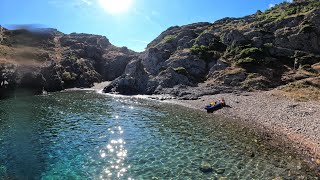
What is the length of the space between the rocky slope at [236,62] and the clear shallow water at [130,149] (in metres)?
36.4

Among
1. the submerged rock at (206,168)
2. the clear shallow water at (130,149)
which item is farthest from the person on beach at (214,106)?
the submerged rock at (206,168)

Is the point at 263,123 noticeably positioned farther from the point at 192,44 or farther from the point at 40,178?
the point at 192,44

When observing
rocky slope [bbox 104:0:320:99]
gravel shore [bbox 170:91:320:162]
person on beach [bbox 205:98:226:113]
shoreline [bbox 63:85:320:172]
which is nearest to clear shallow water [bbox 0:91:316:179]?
shoreline [bbox 63:85:320:172]

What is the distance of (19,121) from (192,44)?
86.3 metres

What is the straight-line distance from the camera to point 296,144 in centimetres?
3731

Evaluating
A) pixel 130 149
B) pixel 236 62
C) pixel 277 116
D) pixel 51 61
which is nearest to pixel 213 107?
pixel 277 116

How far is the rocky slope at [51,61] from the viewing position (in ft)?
90.3

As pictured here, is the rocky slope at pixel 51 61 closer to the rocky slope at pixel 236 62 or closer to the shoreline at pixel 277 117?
the rocky slope at pixel 236 62

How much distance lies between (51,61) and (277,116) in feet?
254

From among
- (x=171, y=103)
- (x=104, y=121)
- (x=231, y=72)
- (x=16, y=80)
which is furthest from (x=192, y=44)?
(x=104, y=121)

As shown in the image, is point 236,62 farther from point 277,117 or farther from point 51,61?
point 51,61

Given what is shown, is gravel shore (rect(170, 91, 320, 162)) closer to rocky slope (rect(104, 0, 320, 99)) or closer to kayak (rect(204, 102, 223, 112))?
kayak (rect(204, 102, 223, 112))

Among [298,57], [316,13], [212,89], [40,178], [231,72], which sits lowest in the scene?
[40,178]

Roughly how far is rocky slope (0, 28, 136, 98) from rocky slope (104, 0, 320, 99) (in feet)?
73.6
